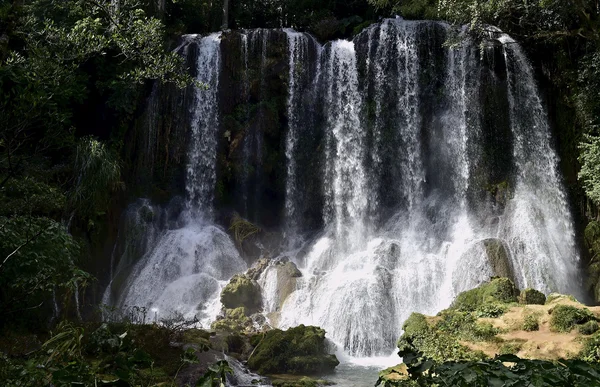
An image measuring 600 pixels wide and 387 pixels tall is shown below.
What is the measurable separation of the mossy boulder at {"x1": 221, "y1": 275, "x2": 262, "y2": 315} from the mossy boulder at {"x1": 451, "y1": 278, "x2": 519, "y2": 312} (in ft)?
21.1

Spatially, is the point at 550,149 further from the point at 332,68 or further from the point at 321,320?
the point at 321,320

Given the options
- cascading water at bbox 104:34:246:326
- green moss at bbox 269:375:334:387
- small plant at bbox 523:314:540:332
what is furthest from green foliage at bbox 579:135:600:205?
cascading water at bbox 104:34:246:326

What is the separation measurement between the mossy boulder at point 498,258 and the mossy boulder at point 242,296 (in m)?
7.40

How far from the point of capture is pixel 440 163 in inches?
818

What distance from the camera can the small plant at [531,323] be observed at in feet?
33.0

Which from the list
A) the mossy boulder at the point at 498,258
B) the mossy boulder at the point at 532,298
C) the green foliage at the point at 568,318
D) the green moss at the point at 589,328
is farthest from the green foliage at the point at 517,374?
the mossy boulder at the point at 498,258

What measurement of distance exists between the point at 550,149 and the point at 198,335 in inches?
598

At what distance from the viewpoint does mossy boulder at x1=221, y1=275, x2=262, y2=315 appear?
16.2 meters

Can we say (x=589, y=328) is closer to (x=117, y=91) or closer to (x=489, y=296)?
(x=489, y=296)

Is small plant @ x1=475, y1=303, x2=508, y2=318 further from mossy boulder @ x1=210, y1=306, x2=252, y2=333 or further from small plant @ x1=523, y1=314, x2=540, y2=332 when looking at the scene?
mossy boulder @ x1=210, y1=306, x2=252, y2=333

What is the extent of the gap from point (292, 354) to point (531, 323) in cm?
515

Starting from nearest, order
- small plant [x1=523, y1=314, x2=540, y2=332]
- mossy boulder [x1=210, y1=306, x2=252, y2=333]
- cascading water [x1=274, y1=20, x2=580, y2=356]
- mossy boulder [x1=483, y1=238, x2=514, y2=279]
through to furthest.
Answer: small plant [x1=523, y1=314, x2=540, y2=332], mossy boulder [x1=210, y1=306, x2=252, y2=333], mossy boulder [x1=483, y1=238, x2=514, y2=279], cascading water [x1=274, y1=20, x2=580, y2=356]

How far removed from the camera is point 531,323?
10.1m

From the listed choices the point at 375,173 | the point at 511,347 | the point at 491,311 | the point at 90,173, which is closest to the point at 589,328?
the point at 511,347
